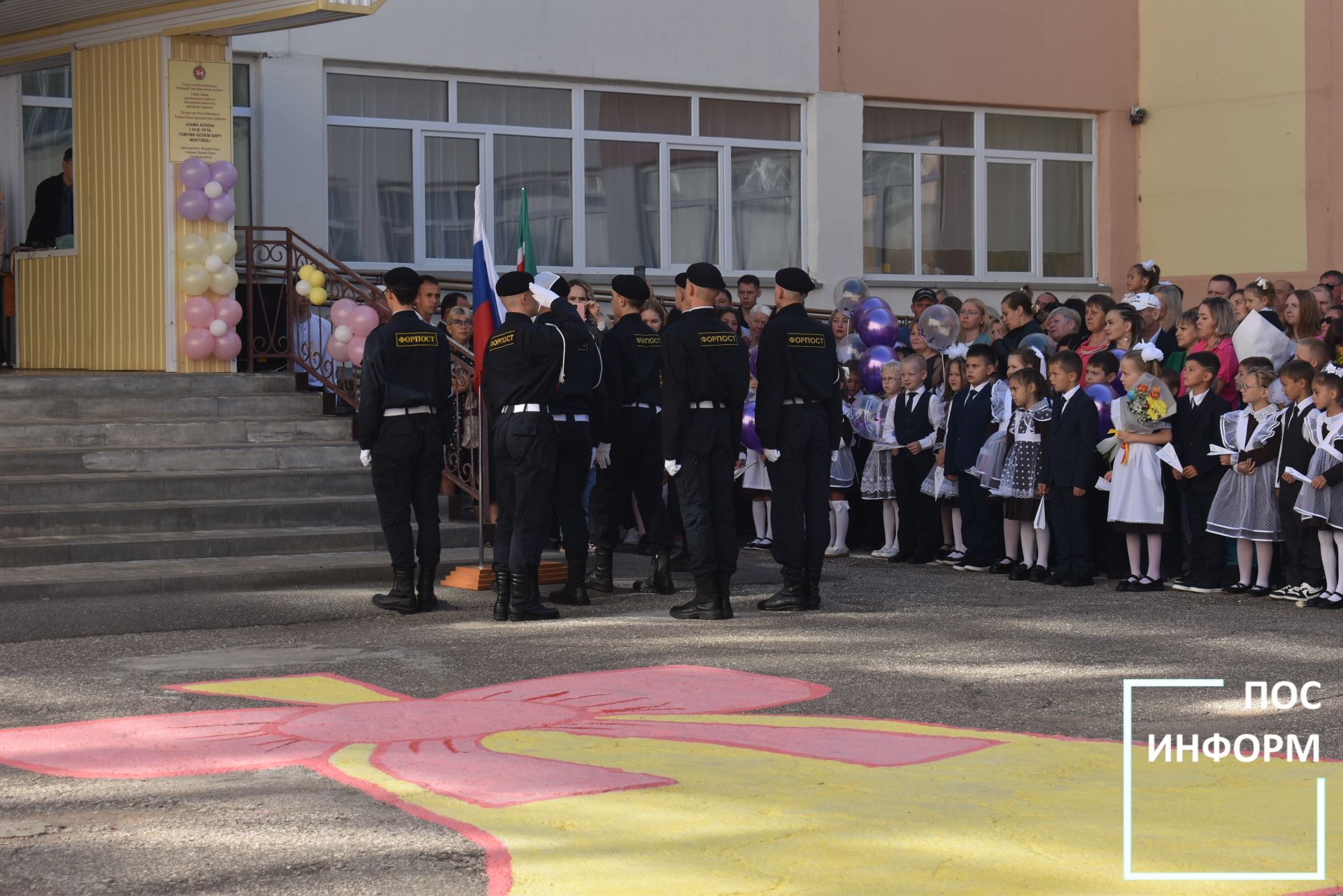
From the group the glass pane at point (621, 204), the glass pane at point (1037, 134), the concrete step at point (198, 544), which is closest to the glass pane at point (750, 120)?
the glass pane at point (621, 204)

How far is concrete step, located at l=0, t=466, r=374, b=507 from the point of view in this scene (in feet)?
39.9

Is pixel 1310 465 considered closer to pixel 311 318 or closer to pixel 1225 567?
pixel 1225 567

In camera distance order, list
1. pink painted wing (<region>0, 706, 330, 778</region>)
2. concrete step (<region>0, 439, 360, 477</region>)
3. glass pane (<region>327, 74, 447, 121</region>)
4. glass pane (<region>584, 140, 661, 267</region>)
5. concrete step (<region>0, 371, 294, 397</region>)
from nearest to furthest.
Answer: pink painted wing (<region>0, 706, 330, 778</region>) < concrete step (<region>0, 439, 360, 477</region>) < concrete step (<region>0, 371, 294, 397</region>) < glass pane (<region>327, 74, 447, 121</region>) < glass pane (<region>584, 140, 661, 267</region>)

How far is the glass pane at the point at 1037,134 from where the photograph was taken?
21.5m

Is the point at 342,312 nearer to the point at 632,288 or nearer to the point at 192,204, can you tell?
the point at 192,204

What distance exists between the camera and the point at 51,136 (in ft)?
54.2

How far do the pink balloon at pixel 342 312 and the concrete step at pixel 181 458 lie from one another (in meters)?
1.11

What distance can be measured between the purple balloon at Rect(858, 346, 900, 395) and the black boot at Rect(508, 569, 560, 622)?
462cm

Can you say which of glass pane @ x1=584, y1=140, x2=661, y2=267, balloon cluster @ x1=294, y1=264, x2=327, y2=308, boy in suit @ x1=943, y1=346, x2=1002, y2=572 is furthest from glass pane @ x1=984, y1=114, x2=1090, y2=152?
balloon cluster @ x1=294, y1=264, x2=327, y2=308

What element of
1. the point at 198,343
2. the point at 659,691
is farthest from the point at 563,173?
the point at 659,691

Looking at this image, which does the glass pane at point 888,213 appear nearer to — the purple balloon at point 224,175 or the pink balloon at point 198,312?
the purple balloon at point 224,175

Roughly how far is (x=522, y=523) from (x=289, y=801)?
4.42 metres

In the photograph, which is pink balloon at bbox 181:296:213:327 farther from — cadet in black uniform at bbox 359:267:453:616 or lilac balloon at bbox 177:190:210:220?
cadet in black uniform at bbox 359:267:453:616

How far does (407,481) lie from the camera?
401 inches
